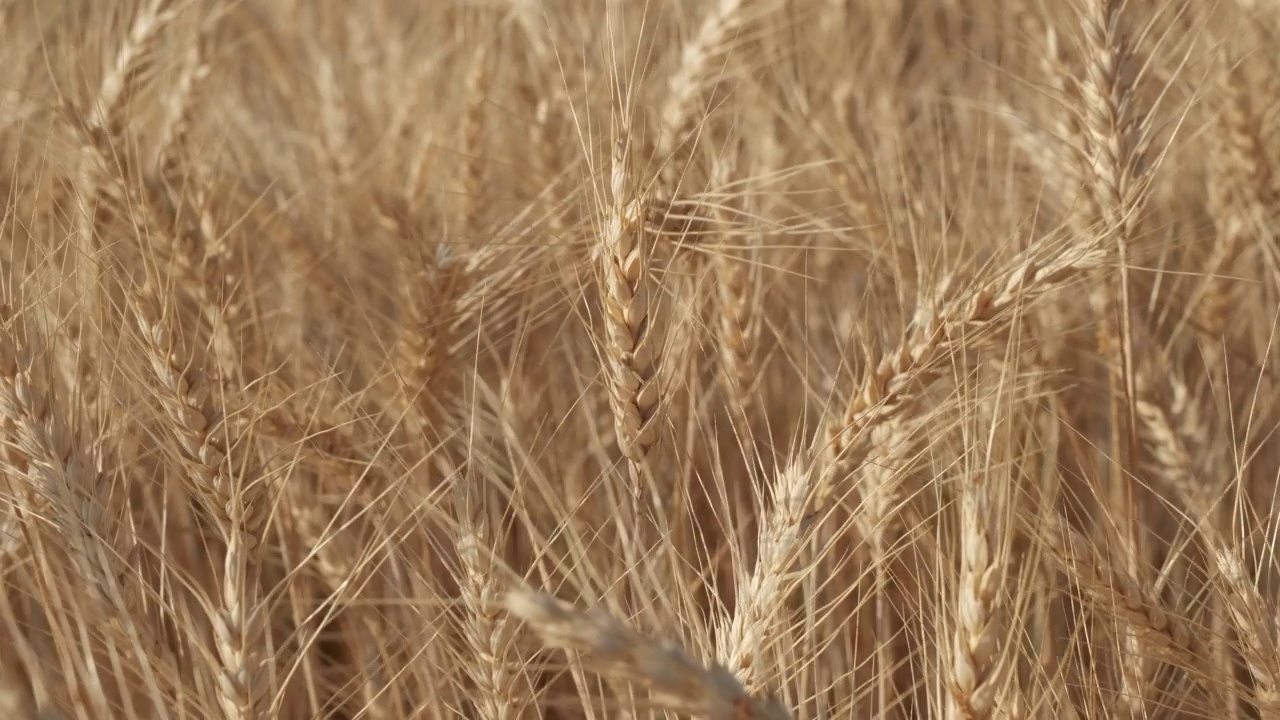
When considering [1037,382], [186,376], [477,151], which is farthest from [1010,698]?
[477,151]

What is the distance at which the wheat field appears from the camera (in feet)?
3.19

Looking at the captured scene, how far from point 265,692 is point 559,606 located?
0.49 meters

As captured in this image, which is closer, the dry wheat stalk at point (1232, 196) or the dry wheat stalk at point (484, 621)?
the dry wheat stalk at point (484, 621)

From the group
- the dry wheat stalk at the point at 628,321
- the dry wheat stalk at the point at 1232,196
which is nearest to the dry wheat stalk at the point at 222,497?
the dry wheat stalk at the point at 628,321

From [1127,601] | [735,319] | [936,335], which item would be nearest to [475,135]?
[735,319]

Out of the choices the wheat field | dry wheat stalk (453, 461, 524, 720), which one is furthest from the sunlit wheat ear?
dry wheat stalk (453, 461, 524, 720)

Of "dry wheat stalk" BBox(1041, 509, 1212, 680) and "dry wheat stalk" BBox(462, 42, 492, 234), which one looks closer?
"dry wheat stalk" BBox(1041, 509, 1212, 680)

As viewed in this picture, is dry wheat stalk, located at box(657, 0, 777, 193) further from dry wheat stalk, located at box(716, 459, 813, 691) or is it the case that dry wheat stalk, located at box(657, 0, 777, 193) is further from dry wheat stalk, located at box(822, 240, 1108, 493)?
dry wheat stalk, located at box(716, 459, 813, 691)

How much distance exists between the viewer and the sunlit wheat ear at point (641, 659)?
1.98 ft

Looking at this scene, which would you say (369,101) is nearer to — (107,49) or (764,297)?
(107,49)

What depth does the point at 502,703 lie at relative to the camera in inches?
38.6

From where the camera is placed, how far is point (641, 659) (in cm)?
61

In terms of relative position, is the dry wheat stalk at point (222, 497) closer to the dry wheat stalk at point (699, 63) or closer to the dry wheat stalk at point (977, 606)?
the dry wheat stalk at point (977, 606)

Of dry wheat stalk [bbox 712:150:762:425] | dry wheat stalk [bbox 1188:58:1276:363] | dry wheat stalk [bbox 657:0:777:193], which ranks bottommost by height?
dry wheat stalk [bbox 1188:58:1276:363]
